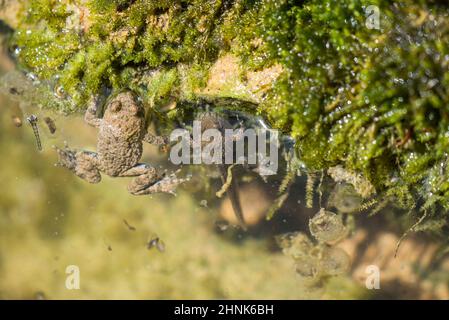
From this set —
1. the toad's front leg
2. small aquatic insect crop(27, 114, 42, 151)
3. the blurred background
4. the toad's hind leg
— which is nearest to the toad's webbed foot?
the toad's front leg

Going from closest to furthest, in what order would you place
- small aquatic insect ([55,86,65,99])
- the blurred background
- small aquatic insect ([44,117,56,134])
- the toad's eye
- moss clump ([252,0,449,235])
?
moss clump ([252,0,449,235]) → the toad's eye → small aquatic insect ([55,86,65,99]) → small aquatic insect ([44,117,56,134]) → the blurred background

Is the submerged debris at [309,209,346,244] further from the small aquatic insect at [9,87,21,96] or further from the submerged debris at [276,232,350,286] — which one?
the small aquatic insect at [9,87,21,96]

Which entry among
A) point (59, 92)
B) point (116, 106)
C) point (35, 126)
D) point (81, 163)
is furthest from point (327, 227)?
point (35, 126)

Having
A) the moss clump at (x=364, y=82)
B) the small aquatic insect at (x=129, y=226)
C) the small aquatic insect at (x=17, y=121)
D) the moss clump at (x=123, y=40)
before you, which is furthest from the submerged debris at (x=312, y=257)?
the small aquatic insect at (x=17, y=121)

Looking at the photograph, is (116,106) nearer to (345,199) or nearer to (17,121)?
(17,121)

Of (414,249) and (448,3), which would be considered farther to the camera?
(414,249)

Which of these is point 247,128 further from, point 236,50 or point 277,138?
point 236,50
